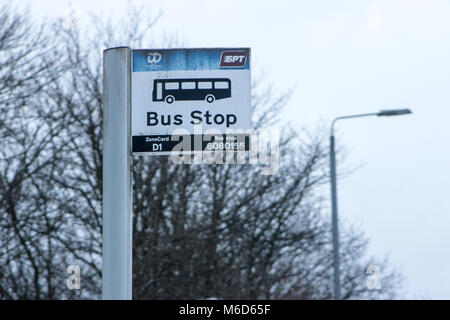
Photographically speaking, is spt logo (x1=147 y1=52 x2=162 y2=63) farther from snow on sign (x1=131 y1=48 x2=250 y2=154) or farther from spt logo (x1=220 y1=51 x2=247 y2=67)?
spt logo (x1=220 y1=51 x2=247 y2=67)

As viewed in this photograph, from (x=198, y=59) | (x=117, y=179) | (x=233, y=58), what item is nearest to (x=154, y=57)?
(x=198, y=59)

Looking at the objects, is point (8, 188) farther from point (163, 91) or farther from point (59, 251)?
point (163, 91)

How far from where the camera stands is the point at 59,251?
681 inches

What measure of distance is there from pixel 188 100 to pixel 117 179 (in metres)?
0.46

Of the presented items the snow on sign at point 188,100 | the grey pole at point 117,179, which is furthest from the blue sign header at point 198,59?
the grey pole at point 117,179

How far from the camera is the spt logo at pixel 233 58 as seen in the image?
11.6 feet

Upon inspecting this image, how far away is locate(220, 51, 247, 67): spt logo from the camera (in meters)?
3.54

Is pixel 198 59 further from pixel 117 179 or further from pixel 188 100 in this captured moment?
pixel 117 179

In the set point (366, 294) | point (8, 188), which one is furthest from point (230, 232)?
point (8, 188)

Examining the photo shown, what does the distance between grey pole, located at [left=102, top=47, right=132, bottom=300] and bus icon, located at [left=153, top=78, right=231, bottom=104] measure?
14cm

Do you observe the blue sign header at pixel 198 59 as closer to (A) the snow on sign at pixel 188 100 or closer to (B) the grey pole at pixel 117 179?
(A) the snow on sign at pixel 188 100

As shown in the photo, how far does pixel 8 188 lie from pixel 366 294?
795cm

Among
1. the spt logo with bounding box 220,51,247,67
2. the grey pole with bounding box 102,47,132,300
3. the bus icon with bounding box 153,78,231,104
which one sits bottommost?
the grey pole with bounding box 102,47,132,300

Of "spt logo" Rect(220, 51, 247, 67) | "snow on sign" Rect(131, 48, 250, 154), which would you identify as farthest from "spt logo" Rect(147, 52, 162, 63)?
"spt logo" Rect(220, 51, 247, 67)
